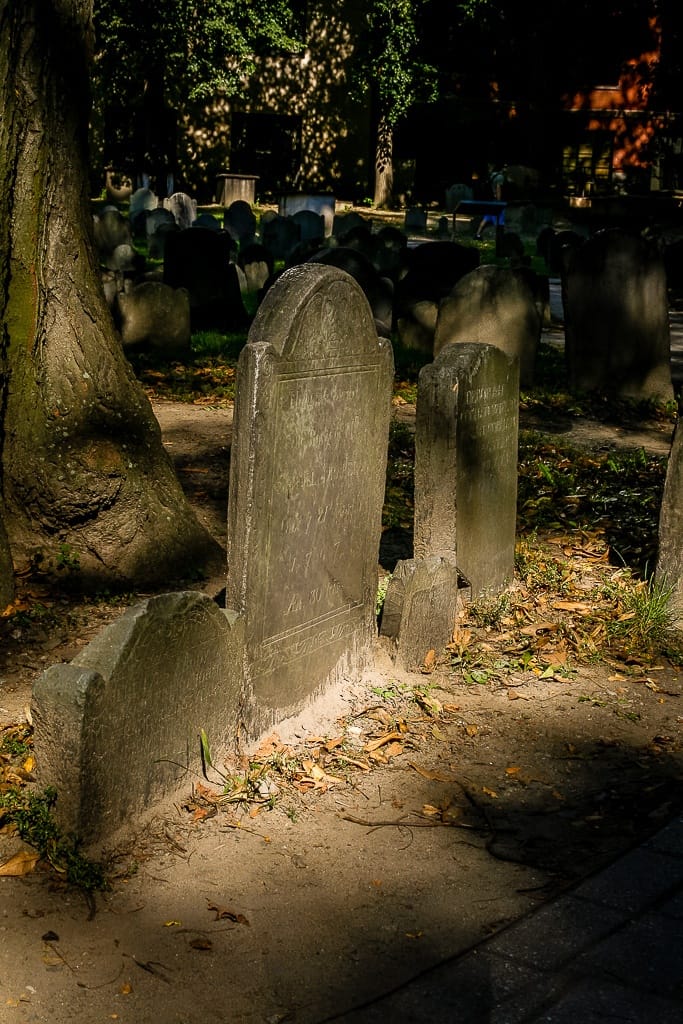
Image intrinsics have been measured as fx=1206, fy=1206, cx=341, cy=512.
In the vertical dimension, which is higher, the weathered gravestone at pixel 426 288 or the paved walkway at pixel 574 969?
the weathered gravestone at pixel 426 288

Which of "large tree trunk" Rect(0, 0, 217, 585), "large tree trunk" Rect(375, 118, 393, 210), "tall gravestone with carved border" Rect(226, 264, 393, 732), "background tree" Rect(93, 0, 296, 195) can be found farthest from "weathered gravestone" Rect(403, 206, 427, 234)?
"tall gravestone with carved border" Rect(226, 264, 393, 732)

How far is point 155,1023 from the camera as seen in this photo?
3.00 m

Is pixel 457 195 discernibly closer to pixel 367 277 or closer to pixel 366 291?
pixel 367 277

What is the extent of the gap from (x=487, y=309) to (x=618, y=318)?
1.25 m

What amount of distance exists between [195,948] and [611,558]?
4204 millimetres

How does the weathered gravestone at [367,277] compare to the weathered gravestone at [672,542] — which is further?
the weathered gravestone at [367,277]

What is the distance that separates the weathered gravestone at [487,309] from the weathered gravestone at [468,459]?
5281 mm

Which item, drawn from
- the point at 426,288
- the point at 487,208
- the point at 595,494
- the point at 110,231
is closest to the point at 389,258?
the point at 426,288

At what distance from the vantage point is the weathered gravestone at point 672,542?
5.78m

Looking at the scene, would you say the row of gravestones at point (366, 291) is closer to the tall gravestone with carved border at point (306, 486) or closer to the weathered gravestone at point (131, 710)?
the tall gravestone with carved border at point (306, 486)

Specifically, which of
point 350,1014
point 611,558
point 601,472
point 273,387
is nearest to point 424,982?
point 350,1014

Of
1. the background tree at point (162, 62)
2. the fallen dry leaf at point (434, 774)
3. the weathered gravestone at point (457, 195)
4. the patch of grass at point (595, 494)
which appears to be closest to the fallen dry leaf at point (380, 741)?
the fallen dry leaf at point (434, 774)

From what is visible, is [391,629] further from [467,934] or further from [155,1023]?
[155,1023]

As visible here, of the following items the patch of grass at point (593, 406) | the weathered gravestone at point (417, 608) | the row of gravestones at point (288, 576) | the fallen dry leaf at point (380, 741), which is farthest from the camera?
the patch of grass at point (593, 406)
